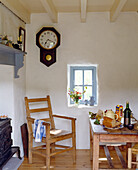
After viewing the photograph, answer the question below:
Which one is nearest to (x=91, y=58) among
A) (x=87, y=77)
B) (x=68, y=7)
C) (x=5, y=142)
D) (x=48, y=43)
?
(x=87, y=77)

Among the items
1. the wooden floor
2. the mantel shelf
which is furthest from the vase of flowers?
the mantel shelf

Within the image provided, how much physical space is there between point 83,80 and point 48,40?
3.22 feet

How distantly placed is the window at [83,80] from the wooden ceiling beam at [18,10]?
116cm

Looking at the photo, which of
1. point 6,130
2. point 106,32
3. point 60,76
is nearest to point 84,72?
point 60,76

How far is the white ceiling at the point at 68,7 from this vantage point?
2873 millimetres

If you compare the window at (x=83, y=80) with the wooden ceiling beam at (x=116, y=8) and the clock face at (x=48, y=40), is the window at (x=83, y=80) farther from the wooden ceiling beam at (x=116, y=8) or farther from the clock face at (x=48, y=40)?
the wooden ceiling beam at (x=116, y=8)

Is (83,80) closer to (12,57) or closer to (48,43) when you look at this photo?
(48,43)

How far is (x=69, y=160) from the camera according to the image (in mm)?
3232

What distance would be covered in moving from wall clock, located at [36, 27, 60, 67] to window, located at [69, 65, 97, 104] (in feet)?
1.44

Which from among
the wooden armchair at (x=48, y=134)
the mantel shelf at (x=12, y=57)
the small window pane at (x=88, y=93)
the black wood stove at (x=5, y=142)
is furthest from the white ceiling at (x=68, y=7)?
the black wood stove at (x=5, y=142)

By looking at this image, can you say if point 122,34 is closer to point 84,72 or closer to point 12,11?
point 84,72

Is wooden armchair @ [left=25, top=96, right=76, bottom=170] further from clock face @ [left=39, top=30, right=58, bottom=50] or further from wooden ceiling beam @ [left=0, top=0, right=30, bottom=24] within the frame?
wooden ceiling beam @ [left=0, top=0, right=30, bottom=24]

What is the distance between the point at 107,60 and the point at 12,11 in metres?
1.75

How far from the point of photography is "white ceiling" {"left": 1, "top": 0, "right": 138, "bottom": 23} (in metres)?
2.87
